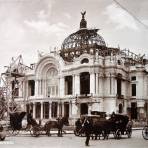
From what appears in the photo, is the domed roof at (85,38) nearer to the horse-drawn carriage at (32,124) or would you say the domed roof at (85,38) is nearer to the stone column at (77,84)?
the stone column at (77,84)

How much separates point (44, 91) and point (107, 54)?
6.51m

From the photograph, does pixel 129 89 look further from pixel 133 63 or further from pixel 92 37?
pixel 92 37

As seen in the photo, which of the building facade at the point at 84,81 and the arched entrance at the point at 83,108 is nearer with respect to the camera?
the building facade at the point at 84,81

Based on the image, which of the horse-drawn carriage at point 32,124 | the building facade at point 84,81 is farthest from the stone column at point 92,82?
the horse-drawn carriage at point 32,124

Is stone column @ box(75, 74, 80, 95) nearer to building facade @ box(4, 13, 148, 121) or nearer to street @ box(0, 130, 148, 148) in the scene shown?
building facade @ box(4, 13, 148, 121)

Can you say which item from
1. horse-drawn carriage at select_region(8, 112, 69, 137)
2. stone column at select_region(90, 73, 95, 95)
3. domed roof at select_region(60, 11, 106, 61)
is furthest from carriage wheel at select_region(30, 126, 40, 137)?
domed roof at select_region(60, 11, 106, 61)

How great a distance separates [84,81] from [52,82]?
12.3ft

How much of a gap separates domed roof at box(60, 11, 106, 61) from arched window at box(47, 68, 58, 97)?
180 centimetres

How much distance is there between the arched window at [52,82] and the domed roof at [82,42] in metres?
1.80

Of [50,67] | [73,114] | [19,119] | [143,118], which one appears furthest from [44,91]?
[19,119]

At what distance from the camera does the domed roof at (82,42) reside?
111 feet

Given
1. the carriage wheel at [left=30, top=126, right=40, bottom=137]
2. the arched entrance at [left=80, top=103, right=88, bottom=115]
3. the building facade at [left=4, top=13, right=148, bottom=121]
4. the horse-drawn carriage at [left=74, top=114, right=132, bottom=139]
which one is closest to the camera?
the horse-drawn carriage at [left=74, top=114, right=132, bottom=139]

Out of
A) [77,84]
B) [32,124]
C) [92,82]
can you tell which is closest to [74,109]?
[77,84]

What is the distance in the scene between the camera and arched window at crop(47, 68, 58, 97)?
34.0 m
